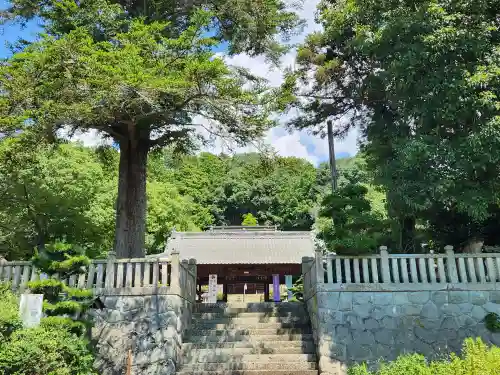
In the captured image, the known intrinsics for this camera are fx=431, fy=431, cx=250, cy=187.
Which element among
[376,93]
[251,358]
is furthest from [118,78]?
[376,93]

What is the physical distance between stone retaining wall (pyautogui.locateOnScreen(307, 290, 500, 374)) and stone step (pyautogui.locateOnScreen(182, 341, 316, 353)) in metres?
0.36

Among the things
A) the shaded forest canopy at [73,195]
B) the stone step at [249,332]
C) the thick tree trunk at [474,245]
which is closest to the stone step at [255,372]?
the stone step at [249,332]

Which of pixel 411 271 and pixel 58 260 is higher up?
pixel 58 260

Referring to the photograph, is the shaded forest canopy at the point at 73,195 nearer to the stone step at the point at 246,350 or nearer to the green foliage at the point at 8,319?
the green foliage at the point at 8,319

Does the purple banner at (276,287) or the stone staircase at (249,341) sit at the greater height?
the purple banner at (276,287)

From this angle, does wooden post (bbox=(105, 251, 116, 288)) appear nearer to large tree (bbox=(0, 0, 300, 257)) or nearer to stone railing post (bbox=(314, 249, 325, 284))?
large tree (bbox=(0, 0, 300, 257))

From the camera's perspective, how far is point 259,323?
33.1 ft

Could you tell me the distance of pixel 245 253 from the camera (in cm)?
1620

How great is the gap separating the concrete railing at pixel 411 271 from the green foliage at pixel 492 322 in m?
0.67

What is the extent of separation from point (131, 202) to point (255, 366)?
15.5 feet

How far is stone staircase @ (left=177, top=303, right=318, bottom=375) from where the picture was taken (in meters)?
8.67

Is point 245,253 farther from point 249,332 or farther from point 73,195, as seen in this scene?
point 73,195

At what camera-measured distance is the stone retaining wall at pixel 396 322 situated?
8.78m

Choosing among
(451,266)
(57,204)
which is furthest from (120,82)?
(57,204)
